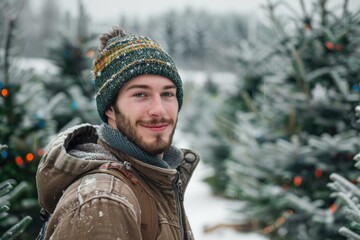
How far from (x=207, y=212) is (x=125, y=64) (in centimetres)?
756

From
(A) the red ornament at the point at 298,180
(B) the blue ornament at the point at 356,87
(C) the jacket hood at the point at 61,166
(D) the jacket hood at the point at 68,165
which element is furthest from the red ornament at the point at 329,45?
(C) the jacket hood at the point at 61,166

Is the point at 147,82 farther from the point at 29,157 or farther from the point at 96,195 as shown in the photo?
the point at 29,157

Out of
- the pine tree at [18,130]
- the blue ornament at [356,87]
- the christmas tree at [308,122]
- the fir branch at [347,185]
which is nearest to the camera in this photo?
the fir branch at [347,185]

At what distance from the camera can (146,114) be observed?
6.34 ft

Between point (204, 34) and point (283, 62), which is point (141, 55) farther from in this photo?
point (204, 34)

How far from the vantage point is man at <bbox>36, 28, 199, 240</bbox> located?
1486 mm

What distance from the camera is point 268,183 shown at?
6035mm

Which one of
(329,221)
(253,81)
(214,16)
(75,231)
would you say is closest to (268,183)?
(329,221)

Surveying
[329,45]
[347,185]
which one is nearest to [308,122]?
[329,45]

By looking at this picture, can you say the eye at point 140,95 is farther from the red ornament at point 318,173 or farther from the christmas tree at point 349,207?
the red ornament at point 318,173

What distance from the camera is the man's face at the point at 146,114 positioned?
1937 millimetres

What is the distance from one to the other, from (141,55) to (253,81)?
7965 mm

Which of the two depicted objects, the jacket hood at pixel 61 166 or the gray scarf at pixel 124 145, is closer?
the jacket hood at pixel 61 166

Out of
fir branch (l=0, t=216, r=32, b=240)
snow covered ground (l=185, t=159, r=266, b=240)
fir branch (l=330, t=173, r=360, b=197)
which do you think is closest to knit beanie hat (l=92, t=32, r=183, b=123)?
fir branch (l=0, t=216, r=32, b=240)
